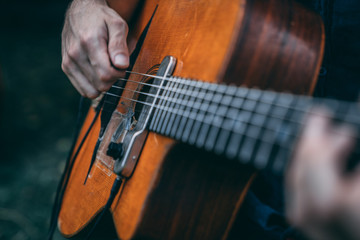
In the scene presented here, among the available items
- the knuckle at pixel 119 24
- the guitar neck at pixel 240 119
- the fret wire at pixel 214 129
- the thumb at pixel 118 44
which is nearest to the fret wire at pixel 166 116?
the guitar neck at pixel 240 119

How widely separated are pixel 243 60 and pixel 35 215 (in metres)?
1.61

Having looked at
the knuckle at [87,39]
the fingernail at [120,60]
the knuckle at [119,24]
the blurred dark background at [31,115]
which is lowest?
the blurred dark background at [31,115]

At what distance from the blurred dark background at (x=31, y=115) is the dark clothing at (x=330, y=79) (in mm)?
1288

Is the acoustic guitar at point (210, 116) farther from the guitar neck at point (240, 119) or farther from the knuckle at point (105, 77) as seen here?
the knuckle at point (105, 77)

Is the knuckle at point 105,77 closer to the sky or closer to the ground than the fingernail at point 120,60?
closer to the ground

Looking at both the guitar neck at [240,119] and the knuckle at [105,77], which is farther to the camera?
the knuckle at [105,77]

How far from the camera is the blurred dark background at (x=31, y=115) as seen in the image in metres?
1.49

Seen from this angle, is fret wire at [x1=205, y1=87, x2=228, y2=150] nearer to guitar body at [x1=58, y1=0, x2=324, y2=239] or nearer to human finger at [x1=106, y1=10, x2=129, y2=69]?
guitar body at [x1=58, y1=0, x2=324, y2=239]

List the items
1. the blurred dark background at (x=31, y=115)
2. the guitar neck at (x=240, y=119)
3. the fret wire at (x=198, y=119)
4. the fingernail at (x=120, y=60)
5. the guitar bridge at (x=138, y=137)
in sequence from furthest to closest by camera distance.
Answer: the blurred dark background at (x=31, y=115) < the fingernail at (x=120, y=60) < the guitar bridge at (x=138, y=137) < the fret wire at (x=198, y=119) < the guitar neck at (x=240, y=119)

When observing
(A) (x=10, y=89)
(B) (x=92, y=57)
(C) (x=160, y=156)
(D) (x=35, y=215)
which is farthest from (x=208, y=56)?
(A) (x=10, y=89)

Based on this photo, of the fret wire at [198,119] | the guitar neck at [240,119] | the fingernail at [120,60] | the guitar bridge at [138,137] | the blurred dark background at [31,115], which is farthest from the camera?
the blurred dark background at [31,115]

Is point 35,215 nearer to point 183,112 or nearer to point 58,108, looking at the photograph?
point 58,108

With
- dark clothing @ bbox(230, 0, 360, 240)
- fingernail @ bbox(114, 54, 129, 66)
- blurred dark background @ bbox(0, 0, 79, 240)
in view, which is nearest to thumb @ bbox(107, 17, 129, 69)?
fingernail @ bbox(114, 54, 129, 66)

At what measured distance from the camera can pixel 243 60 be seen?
18.7 inches
